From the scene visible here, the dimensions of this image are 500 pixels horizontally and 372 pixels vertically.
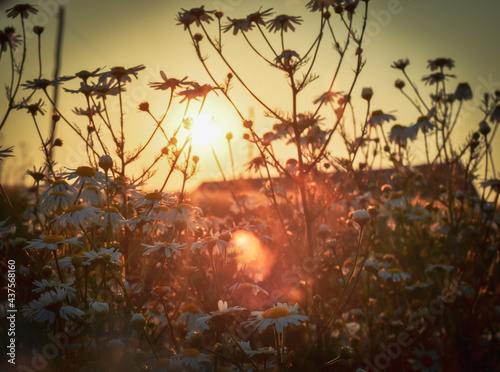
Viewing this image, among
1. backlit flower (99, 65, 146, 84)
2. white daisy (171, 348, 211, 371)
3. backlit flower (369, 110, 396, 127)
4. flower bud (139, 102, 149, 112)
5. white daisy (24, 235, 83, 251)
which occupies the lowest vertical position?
white daisy (171, 348, 211, 371)

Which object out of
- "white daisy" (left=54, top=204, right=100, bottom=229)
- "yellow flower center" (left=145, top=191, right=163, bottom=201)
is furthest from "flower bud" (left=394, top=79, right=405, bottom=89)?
"white daisy" (left=54, top=204, right=100, bottom=229)

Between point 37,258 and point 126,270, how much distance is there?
526 mm

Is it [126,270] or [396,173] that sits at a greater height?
[396,173]

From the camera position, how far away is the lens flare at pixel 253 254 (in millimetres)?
3572

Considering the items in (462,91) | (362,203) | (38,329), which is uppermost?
(462,91)

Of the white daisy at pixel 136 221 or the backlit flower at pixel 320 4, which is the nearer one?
the white daisy at pixel 136 221

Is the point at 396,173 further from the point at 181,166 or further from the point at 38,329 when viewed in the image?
the point at 38,329

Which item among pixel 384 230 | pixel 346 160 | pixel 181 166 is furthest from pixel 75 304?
pixel 384 230

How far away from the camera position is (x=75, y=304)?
7.47 ft

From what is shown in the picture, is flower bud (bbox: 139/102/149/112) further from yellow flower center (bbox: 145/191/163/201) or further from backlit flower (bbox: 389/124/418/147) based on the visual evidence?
backlit flower (bbox: 389/124/418/147)

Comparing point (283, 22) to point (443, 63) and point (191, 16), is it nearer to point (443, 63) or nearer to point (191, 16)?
point (191, 16)

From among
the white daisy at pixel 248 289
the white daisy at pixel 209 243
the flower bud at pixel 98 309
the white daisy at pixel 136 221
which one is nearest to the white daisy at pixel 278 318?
the white daisy at pixel 248 289

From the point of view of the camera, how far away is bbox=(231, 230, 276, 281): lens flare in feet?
11.7

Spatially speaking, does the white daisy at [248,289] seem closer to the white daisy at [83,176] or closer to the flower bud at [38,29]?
the white daisy at [83,176]
